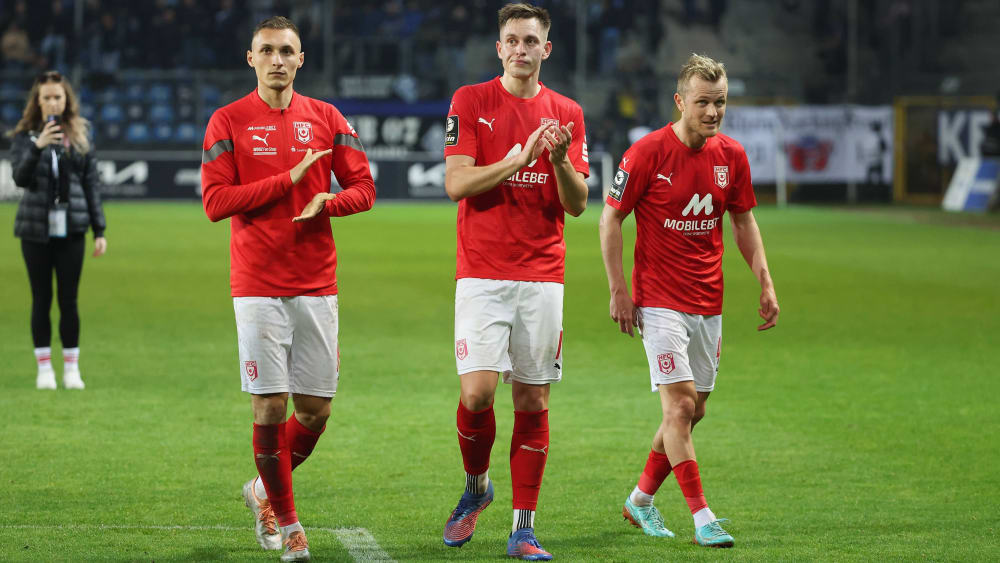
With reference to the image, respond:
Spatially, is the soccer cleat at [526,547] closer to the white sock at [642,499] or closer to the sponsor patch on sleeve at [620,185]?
the white sock at [642,499]

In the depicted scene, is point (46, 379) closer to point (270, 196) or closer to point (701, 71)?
point (270, 196)

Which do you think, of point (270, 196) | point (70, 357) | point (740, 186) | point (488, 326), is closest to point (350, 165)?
point (270, 196)

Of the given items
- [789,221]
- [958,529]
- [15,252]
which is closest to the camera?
[958,529]

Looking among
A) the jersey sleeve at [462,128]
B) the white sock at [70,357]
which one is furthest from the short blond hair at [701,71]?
the white sock at [70,357]

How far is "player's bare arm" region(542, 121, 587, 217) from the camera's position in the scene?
4.95 m

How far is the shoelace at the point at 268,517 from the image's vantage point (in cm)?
527

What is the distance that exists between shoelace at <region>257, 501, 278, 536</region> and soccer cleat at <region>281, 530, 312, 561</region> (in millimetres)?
271

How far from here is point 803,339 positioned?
461 inches

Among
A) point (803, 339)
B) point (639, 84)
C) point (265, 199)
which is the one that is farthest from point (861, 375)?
point (639, 84)

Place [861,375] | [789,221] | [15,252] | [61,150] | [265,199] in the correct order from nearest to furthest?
[265,199] < [61,150] < [861,375] < [15,252] < [789,221]

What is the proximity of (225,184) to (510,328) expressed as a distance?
1.23m

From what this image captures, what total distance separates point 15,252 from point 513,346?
15597 mm

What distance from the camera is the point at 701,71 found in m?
5.39

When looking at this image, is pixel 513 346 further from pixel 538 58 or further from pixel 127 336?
pixel 127 336
